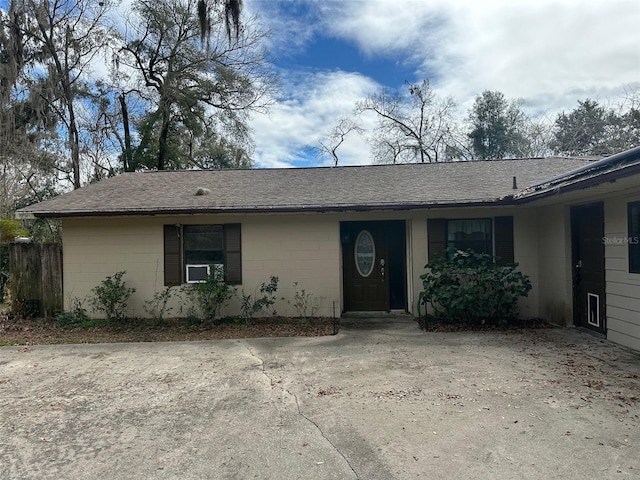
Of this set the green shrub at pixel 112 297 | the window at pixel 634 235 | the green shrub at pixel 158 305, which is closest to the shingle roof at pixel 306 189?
the green shrub at pixel 112 297

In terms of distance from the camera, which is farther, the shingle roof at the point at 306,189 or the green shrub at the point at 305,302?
the green shrub at the point at 305,302

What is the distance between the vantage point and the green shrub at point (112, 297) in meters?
7.80

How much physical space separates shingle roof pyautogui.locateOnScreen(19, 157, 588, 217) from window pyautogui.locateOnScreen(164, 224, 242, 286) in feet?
2.00

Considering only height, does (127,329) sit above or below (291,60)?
below

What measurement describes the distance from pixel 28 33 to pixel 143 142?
19.3ft

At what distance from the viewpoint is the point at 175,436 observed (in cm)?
335

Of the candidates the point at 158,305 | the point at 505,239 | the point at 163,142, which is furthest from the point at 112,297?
the point at 163,142

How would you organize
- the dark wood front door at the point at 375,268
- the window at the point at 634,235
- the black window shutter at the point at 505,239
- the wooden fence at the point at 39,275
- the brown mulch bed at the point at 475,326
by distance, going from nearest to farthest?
1. the window at the point at 634,235
2. the brown mulch bed at the point at 475,326
3. the black window shutter at the point at 505,239
4. the wooden fence at the point at 39,275
5. the dark wood front door at the point at 375,268

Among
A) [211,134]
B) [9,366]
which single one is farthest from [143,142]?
[9,366]

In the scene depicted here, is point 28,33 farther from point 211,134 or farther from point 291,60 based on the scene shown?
point 291,60

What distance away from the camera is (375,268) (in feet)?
29.0

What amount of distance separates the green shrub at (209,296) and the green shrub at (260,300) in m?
0.35

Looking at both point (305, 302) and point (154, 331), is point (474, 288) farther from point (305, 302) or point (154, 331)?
point (154, 331)

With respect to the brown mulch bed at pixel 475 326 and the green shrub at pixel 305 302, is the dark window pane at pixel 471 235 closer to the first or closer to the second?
the brown mulch bed at pixel 475 326
